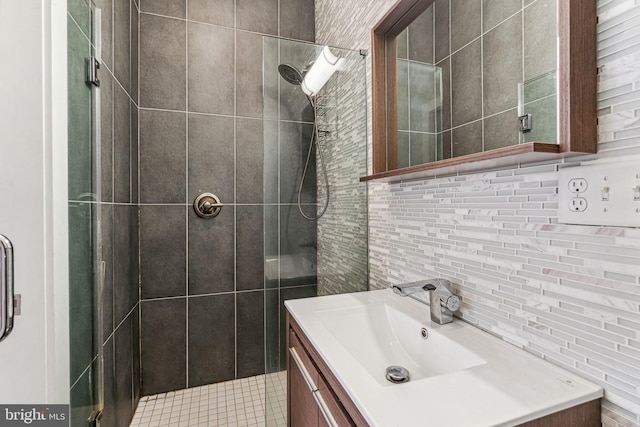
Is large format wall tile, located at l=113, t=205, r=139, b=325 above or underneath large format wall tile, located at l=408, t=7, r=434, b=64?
underneath

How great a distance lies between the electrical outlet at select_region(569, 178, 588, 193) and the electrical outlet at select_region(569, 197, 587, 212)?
0.05 feet

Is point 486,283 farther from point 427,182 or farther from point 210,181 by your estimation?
point 210,181

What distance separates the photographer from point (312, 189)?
1.49 meters

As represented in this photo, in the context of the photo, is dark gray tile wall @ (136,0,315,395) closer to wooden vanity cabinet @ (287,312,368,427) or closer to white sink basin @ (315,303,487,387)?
wooden vanity cabinet @ (287,312,368,427)

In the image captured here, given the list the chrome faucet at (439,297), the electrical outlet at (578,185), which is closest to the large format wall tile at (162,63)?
the chrome faucet at (439,297)

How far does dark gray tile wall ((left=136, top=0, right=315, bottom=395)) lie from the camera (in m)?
1.90

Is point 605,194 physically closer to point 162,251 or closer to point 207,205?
point 207,205

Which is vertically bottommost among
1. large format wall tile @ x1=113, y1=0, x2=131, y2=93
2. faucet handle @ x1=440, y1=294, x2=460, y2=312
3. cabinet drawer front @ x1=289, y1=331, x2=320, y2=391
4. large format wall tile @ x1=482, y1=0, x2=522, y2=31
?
cabinet drawer front @ x1=289, y1=331, x2=320, y2=391

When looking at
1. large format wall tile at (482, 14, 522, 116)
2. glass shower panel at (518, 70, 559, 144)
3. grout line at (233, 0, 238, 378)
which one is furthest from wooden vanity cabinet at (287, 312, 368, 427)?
grout line at (233, 0, 238, 378)

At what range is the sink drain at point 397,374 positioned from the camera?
818mm

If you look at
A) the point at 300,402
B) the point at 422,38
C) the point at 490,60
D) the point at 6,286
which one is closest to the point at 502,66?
the point at 490,60

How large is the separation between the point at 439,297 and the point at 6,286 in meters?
1.14

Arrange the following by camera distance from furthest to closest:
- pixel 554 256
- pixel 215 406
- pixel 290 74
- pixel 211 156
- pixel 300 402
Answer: pixel 211 156 < pixel 215 406 < pixel 290 74 < pixel 300 402 < pixel 554 256

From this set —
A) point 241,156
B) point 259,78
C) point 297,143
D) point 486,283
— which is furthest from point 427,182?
point 259,78
